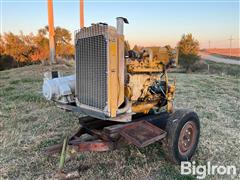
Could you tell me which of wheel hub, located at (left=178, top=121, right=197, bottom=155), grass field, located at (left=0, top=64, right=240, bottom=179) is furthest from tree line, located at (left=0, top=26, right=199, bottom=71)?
wheel hub, located at (left=178, top=121, right=197, bottom=155)

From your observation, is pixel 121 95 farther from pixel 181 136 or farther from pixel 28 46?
pixel 28 46

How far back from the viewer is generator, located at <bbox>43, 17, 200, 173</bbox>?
8.36ft

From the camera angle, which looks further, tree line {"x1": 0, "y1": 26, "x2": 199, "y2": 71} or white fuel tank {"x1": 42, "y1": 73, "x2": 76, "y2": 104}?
tree line {"x1": 0, "y1": 26, "x2": 199, "y2": 71}

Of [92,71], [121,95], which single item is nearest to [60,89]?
[92,71]

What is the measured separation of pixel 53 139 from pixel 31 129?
737mm

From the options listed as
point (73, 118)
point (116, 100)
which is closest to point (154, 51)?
point (116, 100)

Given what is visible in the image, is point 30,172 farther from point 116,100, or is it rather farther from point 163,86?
point 163,86

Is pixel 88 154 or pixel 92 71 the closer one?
pixel 92 71

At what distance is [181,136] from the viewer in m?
3.18

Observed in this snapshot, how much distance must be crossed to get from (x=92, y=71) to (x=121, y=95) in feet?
1.38

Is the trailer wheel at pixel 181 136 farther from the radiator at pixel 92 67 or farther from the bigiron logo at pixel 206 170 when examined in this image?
the radiator at pixel 92 67

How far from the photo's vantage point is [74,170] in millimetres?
2896

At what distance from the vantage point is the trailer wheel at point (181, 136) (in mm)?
3018

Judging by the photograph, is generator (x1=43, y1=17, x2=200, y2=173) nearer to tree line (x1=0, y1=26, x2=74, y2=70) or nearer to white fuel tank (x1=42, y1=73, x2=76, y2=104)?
white fuel tank (x1=42, y1=73, x2=76, y2=104)
